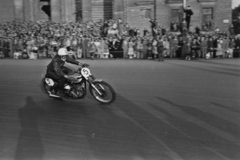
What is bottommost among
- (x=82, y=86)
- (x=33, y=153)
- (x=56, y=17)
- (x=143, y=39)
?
(x=33, y=153)

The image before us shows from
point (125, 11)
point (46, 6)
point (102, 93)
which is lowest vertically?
point (102, 93)

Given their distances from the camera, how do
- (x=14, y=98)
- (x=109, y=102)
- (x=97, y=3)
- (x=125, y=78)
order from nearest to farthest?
1. (x=109, y=102)
2. (x=14, y=98)
3. (x=125, y=78)
4. (x=97, y=3)

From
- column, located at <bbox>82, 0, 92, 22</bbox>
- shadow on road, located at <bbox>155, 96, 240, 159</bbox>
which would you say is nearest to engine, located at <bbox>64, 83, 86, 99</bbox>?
shadow on road, located at <bbox>155, 96, 240, 159</bbox>

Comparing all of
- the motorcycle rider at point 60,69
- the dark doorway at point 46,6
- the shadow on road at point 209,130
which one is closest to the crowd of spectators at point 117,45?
the dark doorway at point 46,6

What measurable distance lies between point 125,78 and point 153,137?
25.1 feet

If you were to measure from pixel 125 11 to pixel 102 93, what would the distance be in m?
27.4

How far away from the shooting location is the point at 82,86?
862 centimetres

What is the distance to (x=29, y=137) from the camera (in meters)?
5.66

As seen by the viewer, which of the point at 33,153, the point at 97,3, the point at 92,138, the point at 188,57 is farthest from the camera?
the point at 97,3

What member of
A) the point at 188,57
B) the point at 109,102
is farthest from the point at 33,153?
the point at 188,57

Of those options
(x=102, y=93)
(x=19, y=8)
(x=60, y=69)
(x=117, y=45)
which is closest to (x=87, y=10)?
(x=19, y=8)

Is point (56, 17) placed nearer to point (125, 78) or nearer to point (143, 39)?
point (143, 39)

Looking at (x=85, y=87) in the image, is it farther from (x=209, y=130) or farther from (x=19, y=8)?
(x=19, y=8)

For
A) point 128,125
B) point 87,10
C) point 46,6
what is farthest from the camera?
point 46,6
